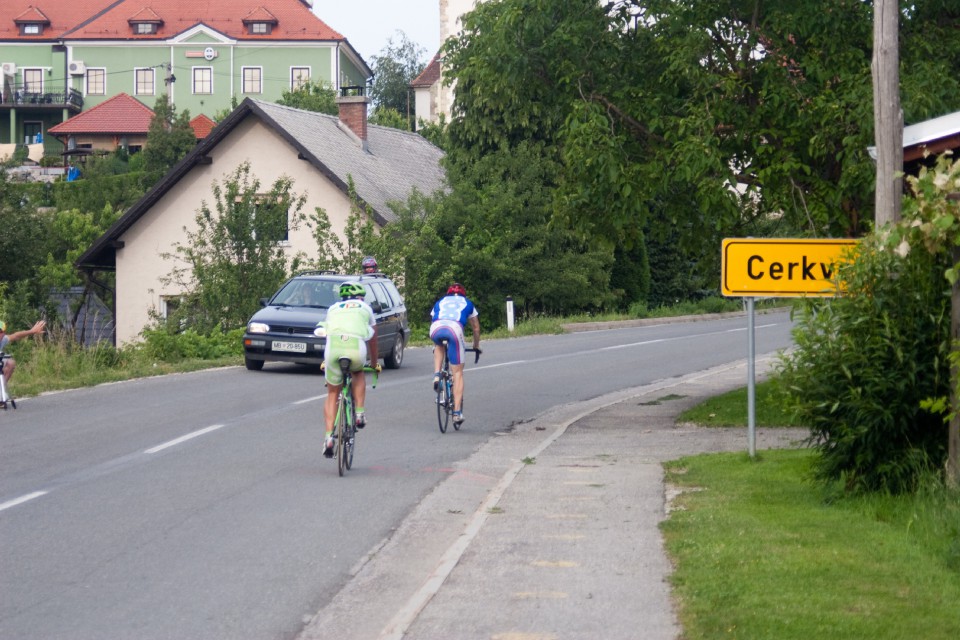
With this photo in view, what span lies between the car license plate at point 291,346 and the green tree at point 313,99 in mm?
53372

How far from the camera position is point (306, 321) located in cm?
2295

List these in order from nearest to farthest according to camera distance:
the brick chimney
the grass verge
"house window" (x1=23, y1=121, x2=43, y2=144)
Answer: the grass verge, the brick chimney, "house window" (x1=23, y1=121, x2=43, y2=144)

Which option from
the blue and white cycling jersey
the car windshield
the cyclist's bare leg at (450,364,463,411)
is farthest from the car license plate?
the cyclist's bare leg at (450,364,463,411)

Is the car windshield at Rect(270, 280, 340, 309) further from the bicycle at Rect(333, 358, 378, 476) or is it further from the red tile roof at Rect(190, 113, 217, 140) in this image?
the red tile roof at Rect(190, 113, 217, 140)

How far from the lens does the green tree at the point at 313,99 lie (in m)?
77.6

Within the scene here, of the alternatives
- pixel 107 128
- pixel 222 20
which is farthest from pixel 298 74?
pixel 107 128

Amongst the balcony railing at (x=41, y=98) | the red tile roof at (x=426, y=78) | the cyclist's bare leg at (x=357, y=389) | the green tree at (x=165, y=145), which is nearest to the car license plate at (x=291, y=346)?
the cyclist's bare leg at (x=357, y=389)

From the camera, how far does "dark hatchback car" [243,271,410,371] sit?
22.9 metres

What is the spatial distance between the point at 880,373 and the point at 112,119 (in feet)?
280

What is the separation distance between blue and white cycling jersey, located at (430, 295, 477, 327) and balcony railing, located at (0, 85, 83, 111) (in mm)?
85221

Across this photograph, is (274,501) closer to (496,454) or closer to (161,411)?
(496,454)

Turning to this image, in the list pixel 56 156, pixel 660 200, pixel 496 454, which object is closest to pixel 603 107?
pixel 660 200

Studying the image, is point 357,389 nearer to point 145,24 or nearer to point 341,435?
point 341,435

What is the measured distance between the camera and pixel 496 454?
45.6 ft
